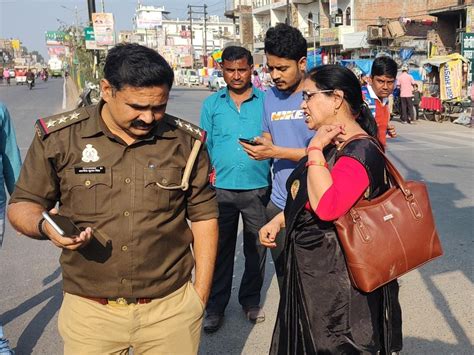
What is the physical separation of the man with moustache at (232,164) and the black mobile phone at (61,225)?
1.81 meters

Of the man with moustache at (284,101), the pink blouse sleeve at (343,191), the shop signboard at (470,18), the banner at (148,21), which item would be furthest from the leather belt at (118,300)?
the banner at (148,21)

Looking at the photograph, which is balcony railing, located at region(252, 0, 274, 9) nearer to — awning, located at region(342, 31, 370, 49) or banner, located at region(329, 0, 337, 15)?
banner, located at region(329, 0, 337, 15)

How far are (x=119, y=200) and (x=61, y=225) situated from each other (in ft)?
0.84

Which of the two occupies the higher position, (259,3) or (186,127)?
(259,3)

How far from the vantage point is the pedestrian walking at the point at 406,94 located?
50.8 ft

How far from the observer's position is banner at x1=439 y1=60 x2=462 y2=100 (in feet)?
52.3

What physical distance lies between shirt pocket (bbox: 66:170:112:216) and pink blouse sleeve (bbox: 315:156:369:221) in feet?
2.55

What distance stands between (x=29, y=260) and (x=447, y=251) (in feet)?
13.3

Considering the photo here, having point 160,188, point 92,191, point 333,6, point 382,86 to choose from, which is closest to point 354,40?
point 333,6

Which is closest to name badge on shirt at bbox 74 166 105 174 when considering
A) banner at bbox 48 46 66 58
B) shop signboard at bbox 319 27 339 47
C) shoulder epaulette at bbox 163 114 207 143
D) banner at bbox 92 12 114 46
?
shoulder epaulette at bbox 163 114 207 143

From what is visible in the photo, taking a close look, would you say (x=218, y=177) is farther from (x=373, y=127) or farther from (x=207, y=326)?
(x=373, y=127)

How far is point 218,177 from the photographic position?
3.53 meters

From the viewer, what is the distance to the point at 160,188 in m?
1.94

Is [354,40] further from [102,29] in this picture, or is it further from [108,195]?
[108,195]
